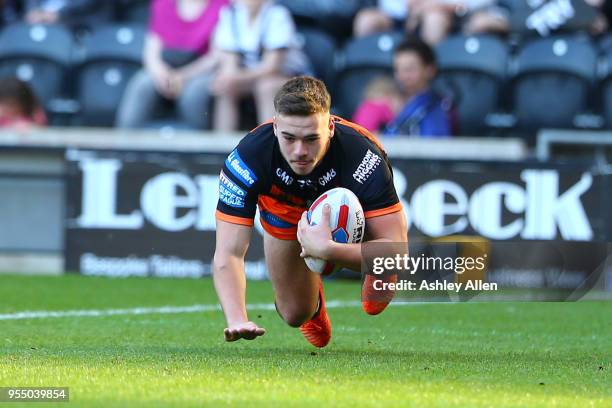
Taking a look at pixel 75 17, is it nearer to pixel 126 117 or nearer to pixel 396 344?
pixel 126 117

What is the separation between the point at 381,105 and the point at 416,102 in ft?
1.27

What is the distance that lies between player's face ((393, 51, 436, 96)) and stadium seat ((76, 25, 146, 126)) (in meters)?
3.12

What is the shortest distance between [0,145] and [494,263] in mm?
6899

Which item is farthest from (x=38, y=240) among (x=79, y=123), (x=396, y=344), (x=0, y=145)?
(x=396, y=344)

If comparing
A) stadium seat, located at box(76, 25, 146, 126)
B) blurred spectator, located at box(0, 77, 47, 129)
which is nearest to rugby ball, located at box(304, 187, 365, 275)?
blurred spectator, located at box(0, 77, 47, 129)

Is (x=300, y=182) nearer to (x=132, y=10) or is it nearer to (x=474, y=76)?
(x=474, y=76)

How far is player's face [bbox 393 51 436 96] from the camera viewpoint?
12273mm

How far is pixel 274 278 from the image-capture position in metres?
7.38

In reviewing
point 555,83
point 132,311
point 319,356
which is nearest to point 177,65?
point 555,83

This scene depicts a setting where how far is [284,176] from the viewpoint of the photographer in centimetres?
678

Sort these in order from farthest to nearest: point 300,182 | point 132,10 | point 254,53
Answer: point 132,10
point 254,53
point 300,182

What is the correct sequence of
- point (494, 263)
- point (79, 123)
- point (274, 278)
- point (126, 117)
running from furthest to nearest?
point (79, 123) < point (126, 117) < point (274, 278) < point (494, 263)

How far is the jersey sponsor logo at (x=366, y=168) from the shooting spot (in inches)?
264

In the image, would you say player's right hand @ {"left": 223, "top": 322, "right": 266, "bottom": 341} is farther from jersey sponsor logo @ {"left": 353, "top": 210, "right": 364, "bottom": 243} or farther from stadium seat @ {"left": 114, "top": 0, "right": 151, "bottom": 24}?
stadium seat @ {"left": 114, "top": 0, "right": 151, "bottom": 24}
